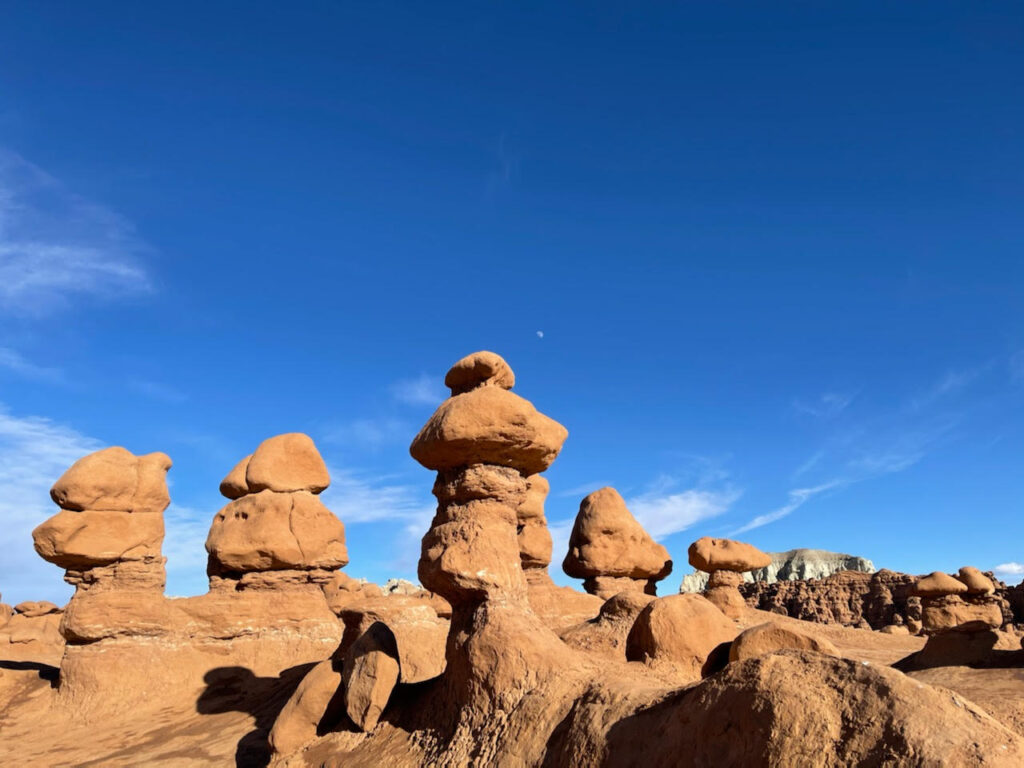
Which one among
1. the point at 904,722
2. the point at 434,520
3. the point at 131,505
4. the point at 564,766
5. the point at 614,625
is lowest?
the point at 564,766

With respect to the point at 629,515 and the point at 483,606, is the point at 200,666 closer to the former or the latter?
the point at 483,606

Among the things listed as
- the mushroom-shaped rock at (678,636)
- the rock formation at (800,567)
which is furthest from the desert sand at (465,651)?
the rock formation at (800,567)

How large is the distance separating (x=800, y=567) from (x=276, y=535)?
5174cm

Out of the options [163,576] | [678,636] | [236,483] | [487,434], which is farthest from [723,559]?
[487,434]

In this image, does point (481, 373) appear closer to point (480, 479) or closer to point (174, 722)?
point (480, 479)

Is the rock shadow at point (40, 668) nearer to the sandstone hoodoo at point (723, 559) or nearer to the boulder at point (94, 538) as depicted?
the boulder at point (94, 538)

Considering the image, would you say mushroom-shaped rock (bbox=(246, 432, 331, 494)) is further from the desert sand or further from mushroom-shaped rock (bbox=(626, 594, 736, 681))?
mushroom-shaped rock (bbox=(626, 594, 736, 681))

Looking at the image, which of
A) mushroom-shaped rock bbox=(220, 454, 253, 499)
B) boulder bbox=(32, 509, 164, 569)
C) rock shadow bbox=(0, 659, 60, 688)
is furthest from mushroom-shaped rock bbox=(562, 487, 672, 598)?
rock shadow bbox=(0, 659, 60, 688)

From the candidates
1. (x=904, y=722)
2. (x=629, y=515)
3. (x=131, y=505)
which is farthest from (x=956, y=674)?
(x=131, y=505)

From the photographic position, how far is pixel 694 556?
843 inches

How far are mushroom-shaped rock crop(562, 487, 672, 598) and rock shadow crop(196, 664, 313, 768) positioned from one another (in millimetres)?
7453

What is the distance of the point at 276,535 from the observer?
47.8ft

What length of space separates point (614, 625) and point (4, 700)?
12354mm

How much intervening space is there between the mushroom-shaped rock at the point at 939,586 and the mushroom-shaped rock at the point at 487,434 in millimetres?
16910
